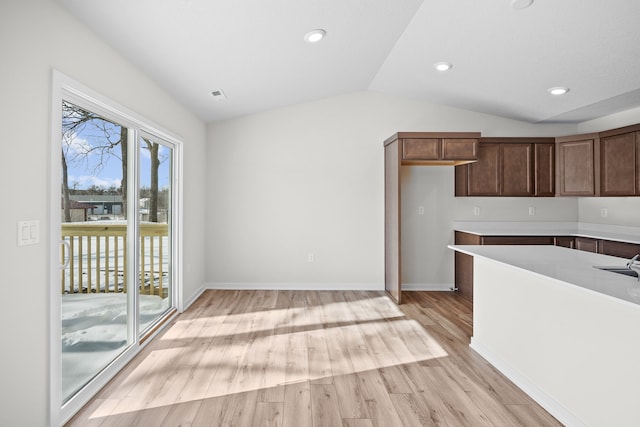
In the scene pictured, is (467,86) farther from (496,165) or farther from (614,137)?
(614,137)

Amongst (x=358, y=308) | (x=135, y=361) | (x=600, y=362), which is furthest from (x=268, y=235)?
(x=600, y=362)

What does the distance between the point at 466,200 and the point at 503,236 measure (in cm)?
87

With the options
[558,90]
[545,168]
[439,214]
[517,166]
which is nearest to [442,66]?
[558,90]

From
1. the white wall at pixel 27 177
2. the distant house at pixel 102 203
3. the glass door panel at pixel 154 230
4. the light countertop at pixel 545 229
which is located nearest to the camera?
the white wall at pixel 27 177

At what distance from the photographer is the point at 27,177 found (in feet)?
5.76

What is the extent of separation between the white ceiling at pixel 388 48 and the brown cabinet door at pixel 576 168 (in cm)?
41

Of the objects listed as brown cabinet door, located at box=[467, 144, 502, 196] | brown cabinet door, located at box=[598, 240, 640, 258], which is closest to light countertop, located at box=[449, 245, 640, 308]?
brown cabinet door, located at box=[598, 240, 640, 258]

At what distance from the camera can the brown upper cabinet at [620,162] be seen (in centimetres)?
392

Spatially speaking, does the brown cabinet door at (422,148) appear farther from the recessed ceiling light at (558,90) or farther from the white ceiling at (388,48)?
the recessed ceiling light at (558,90)

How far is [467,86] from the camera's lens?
429 centimetres

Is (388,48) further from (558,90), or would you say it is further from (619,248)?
(619,248)

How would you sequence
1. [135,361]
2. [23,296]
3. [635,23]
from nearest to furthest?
[23,296] < [635,23] < [135,361]

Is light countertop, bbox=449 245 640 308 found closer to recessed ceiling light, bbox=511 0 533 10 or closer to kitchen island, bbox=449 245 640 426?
kitchen island, bbox=449 245 640 426

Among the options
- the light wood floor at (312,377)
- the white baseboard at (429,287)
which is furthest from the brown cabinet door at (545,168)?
the light wood floor at (312,377)
